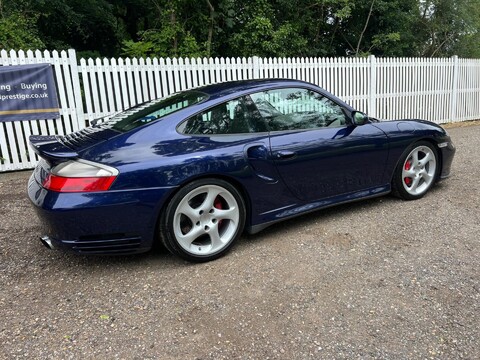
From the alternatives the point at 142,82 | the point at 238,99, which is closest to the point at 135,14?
the point at 142,82

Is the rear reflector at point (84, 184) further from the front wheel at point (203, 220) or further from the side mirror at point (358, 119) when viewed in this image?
the side mirror at point (358, 119)

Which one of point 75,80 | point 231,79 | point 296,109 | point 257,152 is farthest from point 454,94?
point 257,152

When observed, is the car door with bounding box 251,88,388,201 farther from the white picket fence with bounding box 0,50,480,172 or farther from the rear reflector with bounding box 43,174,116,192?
the white picket fence with bounding box 0,50,480,172

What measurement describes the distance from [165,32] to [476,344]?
10460 mm

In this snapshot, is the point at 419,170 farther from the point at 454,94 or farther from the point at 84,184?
the point at 454,94

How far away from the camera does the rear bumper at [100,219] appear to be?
2836 mm

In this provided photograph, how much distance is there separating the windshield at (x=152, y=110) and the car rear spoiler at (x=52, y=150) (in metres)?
0.46

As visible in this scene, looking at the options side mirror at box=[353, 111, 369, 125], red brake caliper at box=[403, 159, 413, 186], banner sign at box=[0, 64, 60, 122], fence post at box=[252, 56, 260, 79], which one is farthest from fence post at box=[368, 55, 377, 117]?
banner sign at box=[0, 64, 60, 122]

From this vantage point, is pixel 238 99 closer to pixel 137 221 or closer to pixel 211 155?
pixel 211 155

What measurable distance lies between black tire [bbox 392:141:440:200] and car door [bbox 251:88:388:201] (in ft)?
1.02

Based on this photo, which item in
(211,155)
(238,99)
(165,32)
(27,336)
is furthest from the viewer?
(165,32)

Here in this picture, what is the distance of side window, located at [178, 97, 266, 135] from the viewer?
335cm

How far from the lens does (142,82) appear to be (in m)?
7.39

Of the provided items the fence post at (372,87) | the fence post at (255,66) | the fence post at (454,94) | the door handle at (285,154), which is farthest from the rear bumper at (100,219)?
the fence post at (454,94)
